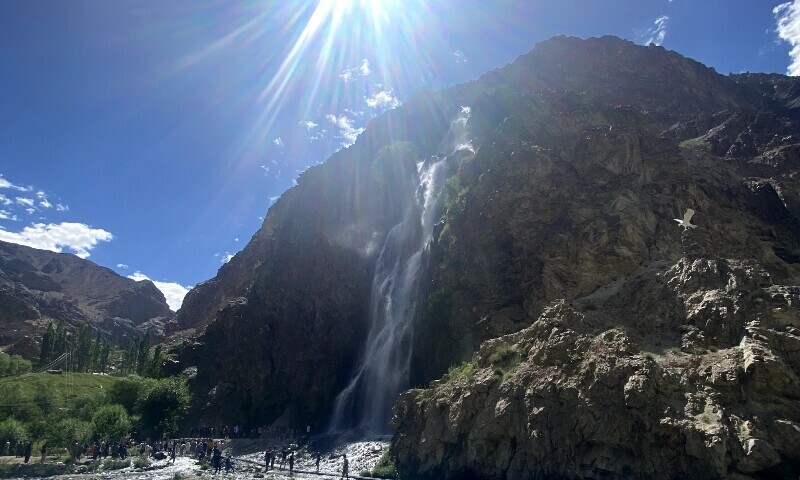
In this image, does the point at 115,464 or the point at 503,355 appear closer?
the point at 503,355

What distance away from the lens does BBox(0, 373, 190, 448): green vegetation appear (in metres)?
53.4

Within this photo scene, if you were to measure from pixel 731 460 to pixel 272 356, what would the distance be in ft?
219

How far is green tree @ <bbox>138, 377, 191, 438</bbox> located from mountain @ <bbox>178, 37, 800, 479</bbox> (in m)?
8.51

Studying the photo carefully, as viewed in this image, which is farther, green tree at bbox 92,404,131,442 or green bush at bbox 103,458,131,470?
green tree at bbox 92,404,131,442

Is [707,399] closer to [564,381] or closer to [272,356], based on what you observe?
[564,381]

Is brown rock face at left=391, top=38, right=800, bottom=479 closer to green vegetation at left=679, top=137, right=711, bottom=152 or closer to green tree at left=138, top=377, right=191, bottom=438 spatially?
green vegetation at left=679, top=137, right=711, bottom=152

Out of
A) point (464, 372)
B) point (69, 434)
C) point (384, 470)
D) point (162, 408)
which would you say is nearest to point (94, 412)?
point (162, 408)

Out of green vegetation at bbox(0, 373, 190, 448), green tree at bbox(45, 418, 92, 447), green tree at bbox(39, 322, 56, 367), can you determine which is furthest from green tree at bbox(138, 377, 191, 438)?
green tree at bbox(39, 322, 56, 367)

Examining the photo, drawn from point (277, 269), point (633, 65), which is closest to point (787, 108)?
point (633, 65)

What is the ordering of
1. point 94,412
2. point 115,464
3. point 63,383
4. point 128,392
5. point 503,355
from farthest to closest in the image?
1. point 63,383
2. point 128,392
3. point 94,412
4. point 115,464
5. point 503,355

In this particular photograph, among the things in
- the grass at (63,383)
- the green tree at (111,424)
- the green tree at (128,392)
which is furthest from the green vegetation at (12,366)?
the green tree at (111,424)

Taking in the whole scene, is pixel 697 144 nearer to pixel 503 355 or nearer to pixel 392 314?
pixel 392 314

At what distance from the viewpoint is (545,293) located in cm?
4047

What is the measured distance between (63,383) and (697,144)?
109 m
